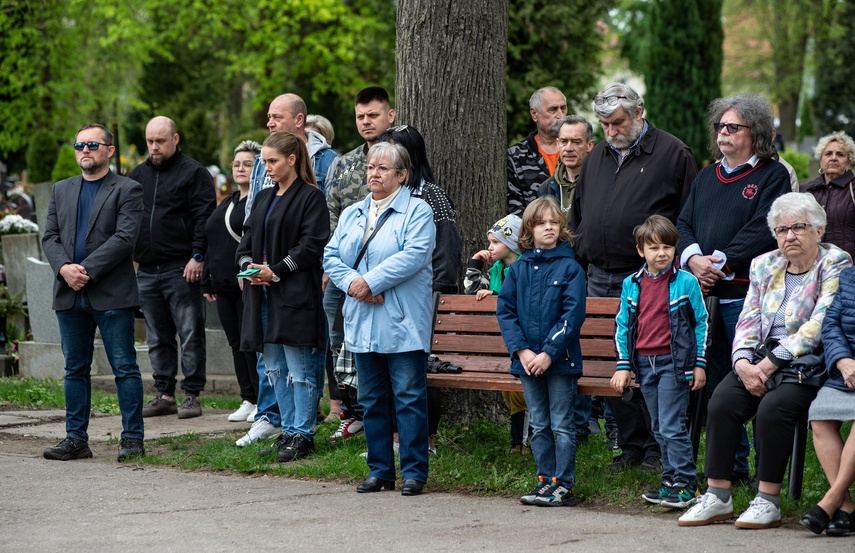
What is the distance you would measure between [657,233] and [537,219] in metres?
0.64

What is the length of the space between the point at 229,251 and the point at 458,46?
98.4 inches

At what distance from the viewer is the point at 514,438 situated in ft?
23.7

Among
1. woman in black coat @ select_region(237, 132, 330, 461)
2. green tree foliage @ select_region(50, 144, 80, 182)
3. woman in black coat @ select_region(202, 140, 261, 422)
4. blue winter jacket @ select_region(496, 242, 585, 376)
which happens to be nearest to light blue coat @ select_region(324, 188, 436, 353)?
blue winter jacket @ select_region(496, 242, 585, 376)

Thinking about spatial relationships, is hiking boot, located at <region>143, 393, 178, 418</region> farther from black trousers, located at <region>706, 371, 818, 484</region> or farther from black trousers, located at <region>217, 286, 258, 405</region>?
black trousers, located at <region>706, 371, 818, 484</region>

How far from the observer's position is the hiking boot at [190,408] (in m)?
9.37

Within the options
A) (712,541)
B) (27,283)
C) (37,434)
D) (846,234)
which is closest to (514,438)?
(712,541)

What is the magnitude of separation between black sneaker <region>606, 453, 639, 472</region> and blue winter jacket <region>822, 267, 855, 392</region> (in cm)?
146

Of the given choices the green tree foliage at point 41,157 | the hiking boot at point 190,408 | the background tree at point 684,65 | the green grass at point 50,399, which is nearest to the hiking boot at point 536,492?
the hiking boot at point 190,408

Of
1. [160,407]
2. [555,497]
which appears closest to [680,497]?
[555,497]

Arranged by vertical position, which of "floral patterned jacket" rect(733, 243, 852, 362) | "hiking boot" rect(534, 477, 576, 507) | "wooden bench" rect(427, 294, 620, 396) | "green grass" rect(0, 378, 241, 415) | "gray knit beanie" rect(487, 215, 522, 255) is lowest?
"green grass" rect(0, 378, 241, 415)

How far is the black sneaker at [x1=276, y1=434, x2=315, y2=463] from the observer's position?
7.15 m

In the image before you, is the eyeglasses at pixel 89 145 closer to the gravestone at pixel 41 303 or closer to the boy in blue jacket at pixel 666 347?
the boy in blue jacket at pixel 666 347

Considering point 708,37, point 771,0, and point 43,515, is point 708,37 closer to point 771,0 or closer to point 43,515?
point 771,0

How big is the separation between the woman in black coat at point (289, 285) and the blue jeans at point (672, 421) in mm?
2261
